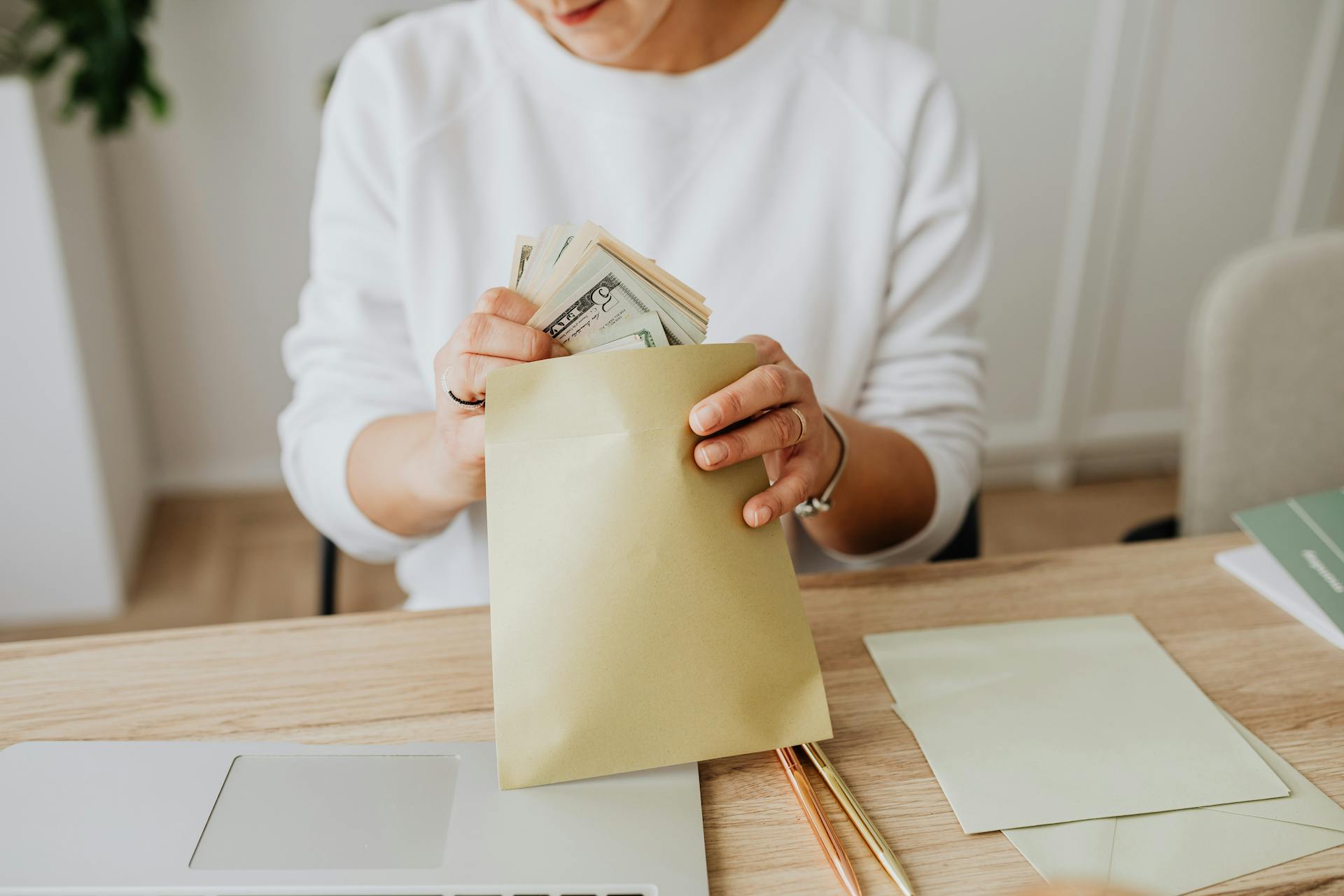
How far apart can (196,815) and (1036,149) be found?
90.5 inches

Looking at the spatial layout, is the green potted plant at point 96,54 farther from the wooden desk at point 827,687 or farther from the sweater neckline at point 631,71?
the wooden desk at point 827,687

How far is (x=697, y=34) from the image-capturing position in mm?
987

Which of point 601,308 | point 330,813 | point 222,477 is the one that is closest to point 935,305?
point 601,308

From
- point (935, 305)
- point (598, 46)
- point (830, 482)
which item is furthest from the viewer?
point (935, 305)

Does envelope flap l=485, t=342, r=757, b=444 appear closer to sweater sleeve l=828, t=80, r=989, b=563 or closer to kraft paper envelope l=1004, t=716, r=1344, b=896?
kraft paper envelope l=1004, t=716, r=1344, b=896

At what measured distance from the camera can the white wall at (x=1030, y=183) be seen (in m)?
2.19

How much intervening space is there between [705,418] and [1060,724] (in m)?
0.32

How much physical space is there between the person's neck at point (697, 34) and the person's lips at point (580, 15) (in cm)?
9

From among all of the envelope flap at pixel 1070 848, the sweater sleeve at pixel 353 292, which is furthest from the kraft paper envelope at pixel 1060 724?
the sweater sleeve at pixel 353 292

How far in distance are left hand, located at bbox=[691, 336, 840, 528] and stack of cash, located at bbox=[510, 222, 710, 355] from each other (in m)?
0.05

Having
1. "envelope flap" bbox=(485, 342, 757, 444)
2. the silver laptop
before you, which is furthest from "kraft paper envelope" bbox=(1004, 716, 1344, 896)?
"envelope flap" bbox=(485, 342, 757, 444)

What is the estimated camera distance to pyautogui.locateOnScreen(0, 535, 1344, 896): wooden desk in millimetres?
548

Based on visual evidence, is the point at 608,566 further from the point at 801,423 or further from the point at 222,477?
the point at 222,477

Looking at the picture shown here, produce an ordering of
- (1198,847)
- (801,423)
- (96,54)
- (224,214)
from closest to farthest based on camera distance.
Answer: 1. (1198,847)
2. (801,423)
3. (96,54)
4. (224,214)
